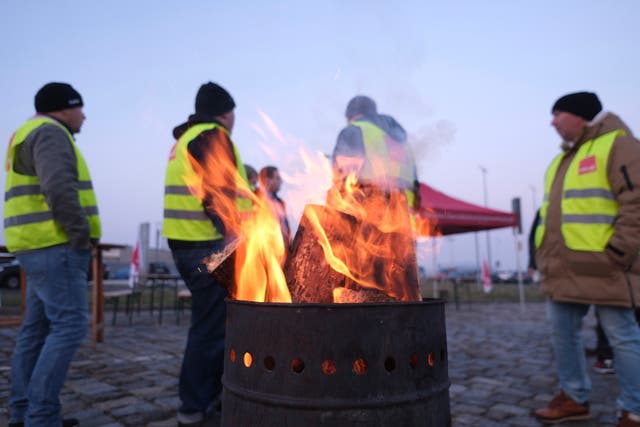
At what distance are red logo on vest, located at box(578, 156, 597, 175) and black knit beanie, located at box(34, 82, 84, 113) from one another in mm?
3744

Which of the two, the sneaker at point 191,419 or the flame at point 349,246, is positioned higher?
the flame at point 349,246

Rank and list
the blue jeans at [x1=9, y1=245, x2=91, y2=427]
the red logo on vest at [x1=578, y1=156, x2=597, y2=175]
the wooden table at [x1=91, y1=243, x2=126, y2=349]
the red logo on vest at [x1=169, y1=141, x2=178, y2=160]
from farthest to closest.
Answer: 1. the wooden table at [x1=91, y1=243, x2=126, y2=349]
2. the red logo on vest at [x1=169, y1=141, x2=178, y2=160]
3. the red logo on vest at [x1=578, y1=156, x2=597, y2=175]
4. the blue jeans at [x1=9, y1=245, x2=91, y2=427]

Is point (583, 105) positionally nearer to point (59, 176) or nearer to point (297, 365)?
point (297, 365)

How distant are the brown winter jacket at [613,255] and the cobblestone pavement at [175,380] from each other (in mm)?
992

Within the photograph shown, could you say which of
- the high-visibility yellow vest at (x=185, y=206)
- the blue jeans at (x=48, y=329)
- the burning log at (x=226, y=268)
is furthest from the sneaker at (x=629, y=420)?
the blue jeans at (x=48, y=329)

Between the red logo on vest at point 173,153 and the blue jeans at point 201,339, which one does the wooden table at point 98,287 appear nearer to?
the red logo on vest at point 173,153

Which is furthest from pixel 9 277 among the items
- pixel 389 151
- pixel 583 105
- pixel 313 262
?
pixel 583 105

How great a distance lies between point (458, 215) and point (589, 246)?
5195 mm

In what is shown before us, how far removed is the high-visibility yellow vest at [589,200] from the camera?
321 cm

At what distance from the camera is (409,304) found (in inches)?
64.2

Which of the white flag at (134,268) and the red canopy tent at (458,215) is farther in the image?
the white flag at (134,268)

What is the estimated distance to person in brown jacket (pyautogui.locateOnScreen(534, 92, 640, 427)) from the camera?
9.86ft

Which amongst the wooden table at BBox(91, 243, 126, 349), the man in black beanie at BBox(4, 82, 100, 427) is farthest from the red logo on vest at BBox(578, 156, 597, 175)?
the wooden table at BBox(91, 243, 126, 349)

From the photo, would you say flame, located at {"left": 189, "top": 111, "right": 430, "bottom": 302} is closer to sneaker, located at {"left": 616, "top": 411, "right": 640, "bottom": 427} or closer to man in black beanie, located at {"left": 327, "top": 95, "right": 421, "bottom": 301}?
man in black beanie, located at {"left": 327, "top": 95, "right": 421, "bottom": 301}
